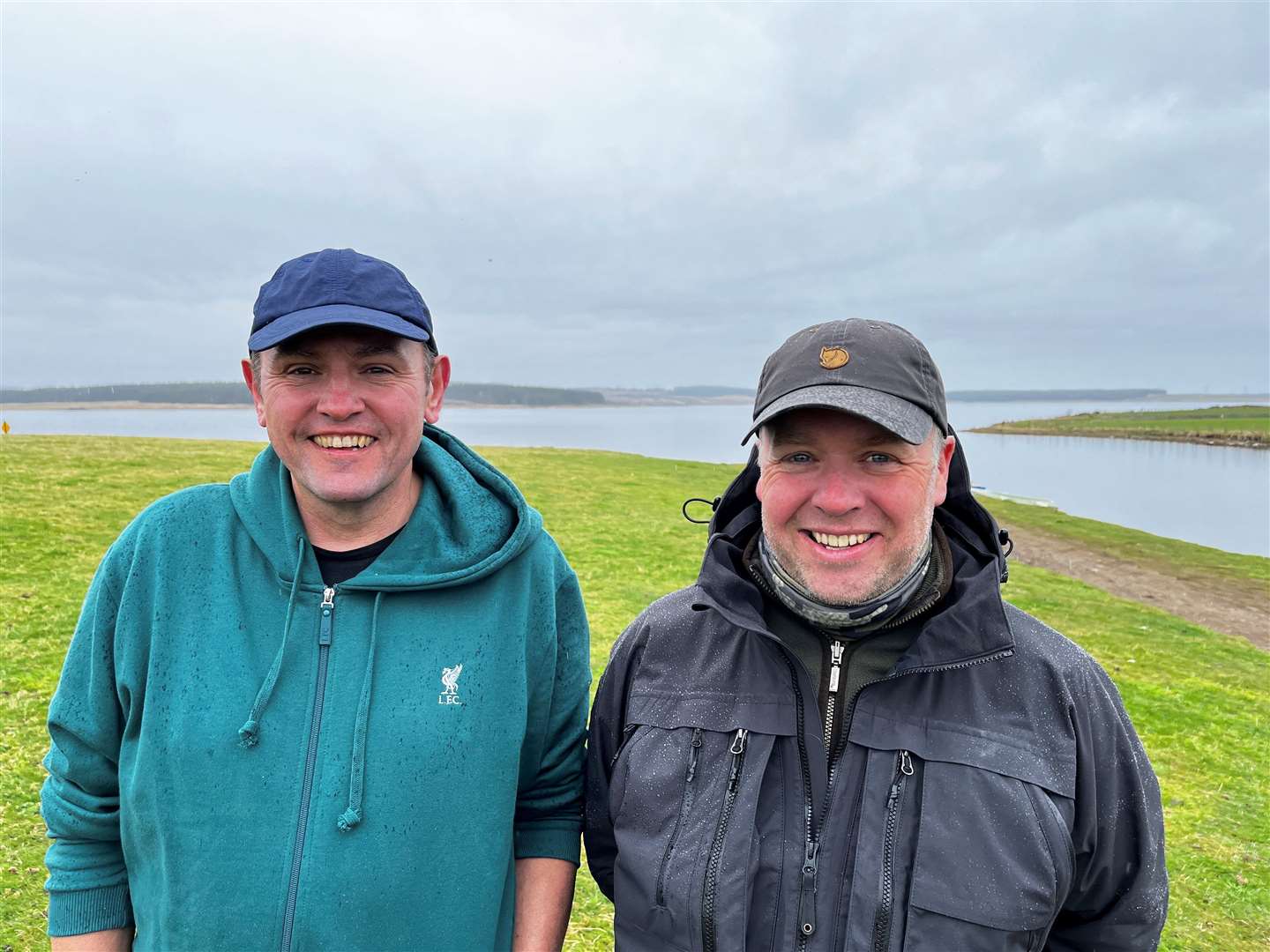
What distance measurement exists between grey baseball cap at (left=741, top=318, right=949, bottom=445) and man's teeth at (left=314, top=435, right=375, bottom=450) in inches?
44.6

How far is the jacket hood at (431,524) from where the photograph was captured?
7.22 feet

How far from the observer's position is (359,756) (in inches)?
81.0

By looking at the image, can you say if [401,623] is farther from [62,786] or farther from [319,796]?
[62,786]

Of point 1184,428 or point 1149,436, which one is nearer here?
point 1149,436

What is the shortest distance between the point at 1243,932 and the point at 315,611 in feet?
20.5

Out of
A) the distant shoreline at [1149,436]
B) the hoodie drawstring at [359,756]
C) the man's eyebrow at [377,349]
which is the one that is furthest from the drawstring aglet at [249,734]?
the distant shoreline at [1149,436]

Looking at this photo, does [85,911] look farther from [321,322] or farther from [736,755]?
[736,755]

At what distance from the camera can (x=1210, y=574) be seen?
62.1 ft

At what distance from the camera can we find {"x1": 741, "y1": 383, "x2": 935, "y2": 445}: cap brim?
7.16 feet

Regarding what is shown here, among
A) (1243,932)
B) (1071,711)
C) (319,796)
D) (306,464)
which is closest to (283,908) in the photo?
(319,796)

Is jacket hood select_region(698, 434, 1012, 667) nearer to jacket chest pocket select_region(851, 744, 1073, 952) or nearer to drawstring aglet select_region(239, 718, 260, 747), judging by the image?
jacket chest pocket select_region(851, 744, 1073, 952)

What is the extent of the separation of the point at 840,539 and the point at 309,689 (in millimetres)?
1537

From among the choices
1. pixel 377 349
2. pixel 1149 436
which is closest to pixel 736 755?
pixel 377 349

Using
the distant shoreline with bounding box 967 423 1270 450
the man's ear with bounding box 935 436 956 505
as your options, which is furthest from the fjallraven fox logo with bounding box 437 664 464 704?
the distant shoreline with bounding box 967 423 1270 450
